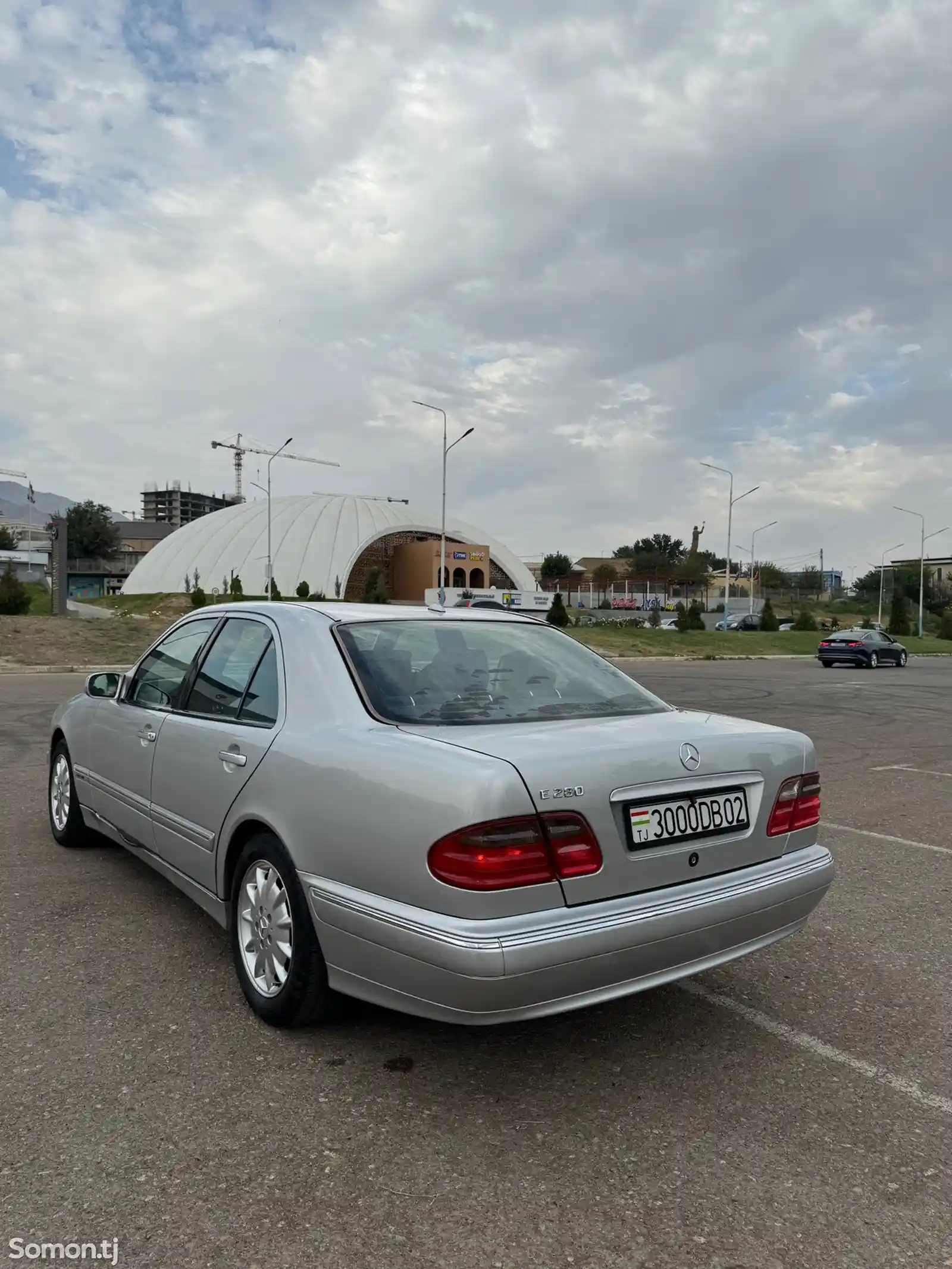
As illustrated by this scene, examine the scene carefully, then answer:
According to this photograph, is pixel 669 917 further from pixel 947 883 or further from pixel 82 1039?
pixel 947 883

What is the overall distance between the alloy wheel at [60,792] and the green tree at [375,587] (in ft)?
214

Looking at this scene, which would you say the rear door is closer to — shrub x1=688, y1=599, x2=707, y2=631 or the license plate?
the license plate

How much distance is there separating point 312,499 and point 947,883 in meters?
88.8

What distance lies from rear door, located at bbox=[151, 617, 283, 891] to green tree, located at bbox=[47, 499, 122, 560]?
12432 centimetres

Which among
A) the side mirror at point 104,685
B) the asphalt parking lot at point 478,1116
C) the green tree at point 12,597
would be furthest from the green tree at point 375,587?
the asphalt parking lot at point 478,1116

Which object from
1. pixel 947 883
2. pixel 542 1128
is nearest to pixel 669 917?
pixel 542 1128

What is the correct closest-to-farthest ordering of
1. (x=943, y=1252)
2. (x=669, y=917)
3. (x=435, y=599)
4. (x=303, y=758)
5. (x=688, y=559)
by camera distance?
1. (x=943, y=1252)
2. (x=669, y=917)
3. (x=303, y=758)
4. (x=435, y=599)
5. (x=688, y=559)

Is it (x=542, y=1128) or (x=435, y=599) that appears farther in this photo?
(x=435, y=599)

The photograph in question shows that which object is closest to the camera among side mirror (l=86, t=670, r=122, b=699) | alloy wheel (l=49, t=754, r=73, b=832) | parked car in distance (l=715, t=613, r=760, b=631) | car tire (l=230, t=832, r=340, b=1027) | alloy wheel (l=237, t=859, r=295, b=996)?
car tire (l=230, t=832, r=340, b=1027)

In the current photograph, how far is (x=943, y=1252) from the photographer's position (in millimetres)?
2240

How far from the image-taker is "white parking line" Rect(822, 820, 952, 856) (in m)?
6.27

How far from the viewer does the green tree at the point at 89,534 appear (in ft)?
396

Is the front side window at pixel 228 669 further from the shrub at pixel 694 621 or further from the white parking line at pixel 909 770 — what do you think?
the shrub at pixel 694 621

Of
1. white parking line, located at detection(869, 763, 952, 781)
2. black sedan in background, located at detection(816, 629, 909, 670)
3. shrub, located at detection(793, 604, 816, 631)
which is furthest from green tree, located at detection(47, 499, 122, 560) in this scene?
white parking line, located at detection(869, 763, 952, 781)
